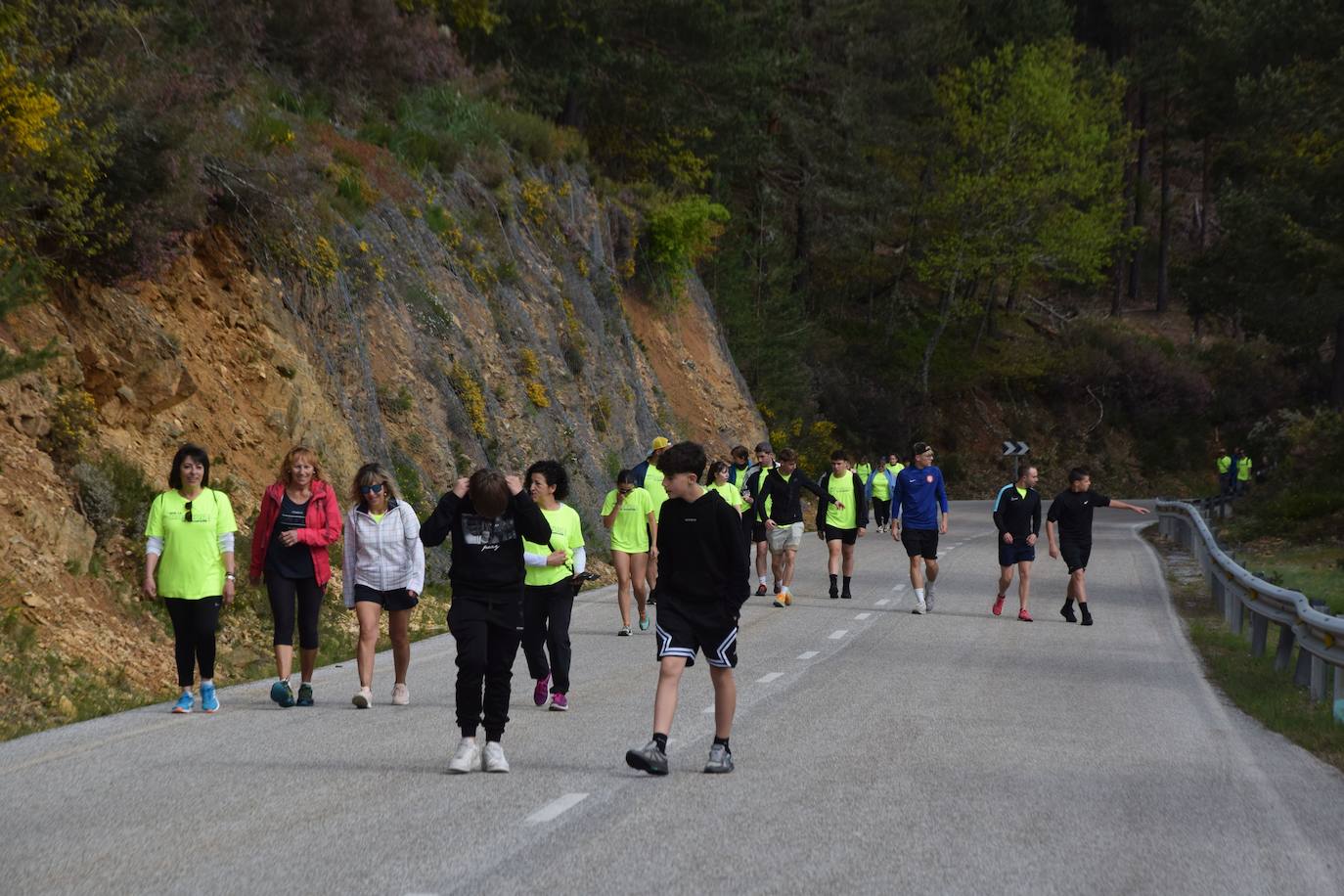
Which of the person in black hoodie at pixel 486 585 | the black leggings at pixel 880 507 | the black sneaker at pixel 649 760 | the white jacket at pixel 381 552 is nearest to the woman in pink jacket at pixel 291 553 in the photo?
the white jacket at pixel 381 552

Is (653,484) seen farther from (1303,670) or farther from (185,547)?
(185,547)

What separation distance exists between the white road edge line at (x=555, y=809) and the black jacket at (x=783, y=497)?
13.2 m

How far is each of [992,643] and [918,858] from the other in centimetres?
1019

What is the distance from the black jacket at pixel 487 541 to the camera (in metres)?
9.01

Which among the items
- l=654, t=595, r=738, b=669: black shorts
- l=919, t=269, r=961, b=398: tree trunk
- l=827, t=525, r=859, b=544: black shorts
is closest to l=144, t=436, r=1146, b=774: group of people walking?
l=654, t=595, r=738, b=669: black shorts

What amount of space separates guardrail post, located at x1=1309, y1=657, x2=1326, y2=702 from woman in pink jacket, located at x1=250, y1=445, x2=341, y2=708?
7585 mm

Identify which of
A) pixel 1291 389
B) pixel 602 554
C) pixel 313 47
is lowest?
pixel 602 554

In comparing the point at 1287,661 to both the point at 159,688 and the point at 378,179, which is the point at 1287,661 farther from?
the point at 378,179

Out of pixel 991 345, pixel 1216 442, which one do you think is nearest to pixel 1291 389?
pixel 1216 442

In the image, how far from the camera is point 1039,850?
7.00 m

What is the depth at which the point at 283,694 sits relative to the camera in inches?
452

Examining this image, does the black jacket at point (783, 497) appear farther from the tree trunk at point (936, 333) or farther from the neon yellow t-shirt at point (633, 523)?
the tree trunk at point (936, 333)

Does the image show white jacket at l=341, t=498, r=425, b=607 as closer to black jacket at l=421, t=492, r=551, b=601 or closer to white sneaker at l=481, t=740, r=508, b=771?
black jacket at l=421, t=492, r=551, b=601

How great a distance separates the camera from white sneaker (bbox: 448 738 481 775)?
28.4 ft
